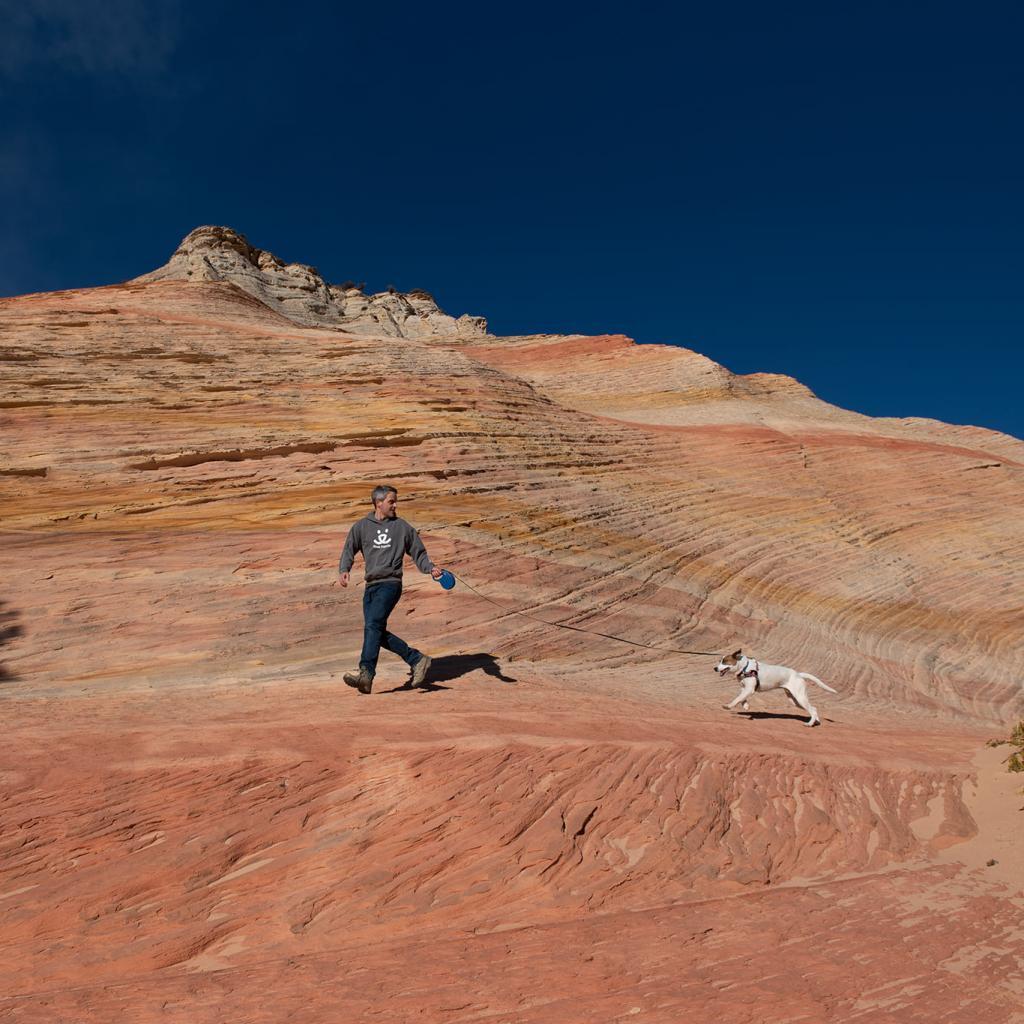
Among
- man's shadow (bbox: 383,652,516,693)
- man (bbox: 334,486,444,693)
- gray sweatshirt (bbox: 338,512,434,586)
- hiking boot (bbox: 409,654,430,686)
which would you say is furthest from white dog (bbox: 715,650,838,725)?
gray sweatshirt (bbox: 338,512,434,586)

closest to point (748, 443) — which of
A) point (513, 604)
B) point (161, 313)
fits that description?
point (513, 604)

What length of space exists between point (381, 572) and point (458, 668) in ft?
6.67

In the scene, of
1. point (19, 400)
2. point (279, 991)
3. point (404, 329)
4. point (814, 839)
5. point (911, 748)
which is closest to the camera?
point (279, 991)

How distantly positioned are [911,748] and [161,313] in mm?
20352

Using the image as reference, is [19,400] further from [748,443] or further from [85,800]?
[748,443]

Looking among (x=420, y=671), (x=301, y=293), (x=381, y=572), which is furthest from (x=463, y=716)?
(x=301, y=293)

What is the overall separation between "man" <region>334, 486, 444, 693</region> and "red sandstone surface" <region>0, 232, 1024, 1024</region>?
430 mm

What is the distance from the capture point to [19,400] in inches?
550

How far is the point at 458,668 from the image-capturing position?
28.2 ft

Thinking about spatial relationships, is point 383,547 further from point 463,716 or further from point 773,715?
point 773,715

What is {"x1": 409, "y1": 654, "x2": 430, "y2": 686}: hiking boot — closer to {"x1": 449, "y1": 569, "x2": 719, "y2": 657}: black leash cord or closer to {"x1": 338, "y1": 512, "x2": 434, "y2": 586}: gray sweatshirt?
{"x1": 338, "y1": 512, "x2": 434, "y2": 586}: gray sweatshirt

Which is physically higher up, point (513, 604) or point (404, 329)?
point (404, 329)

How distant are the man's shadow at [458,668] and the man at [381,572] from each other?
53cm

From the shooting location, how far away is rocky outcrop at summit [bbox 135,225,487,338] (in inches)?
1519
